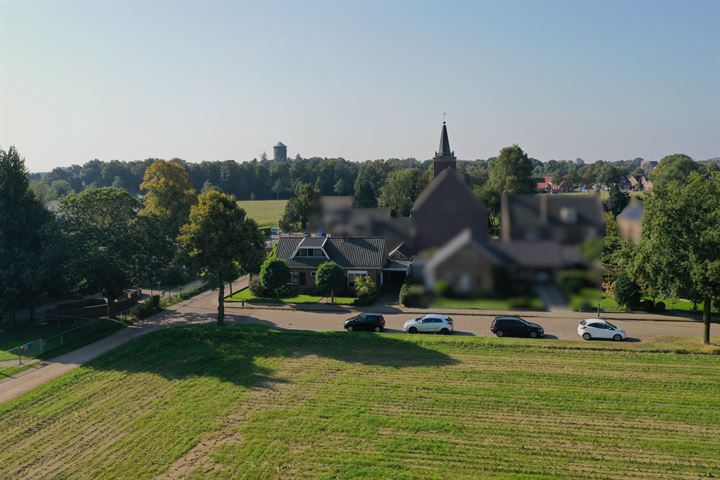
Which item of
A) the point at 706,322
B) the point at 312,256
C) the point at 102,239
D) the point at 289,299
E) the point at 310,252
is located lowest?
the point at 289,299

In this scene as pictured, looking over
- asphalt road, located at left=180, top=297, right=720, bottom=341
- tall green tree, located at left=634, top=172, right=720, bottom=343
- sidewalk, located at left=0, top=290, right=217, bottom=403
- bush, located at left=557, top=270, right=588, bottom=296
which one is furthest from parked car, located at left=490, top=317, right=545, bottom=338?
bush, located at left=557, top=270, right=588, bottom=296

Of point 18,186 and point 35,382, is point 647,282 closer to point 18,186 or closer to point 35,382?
point 35,382

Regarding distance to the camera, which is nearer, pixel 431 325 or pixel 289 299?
pixel 431 325

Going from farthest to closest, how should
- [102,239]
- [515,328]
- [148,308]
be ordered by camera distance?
[148,308] → [102,239] → [515,328]

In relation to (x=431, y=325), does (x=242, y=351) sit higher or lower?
lower

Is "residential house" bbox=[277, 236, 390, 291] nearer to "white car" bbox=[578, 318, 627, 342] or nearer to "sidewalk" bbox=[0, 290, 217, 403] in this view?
"sidewalk" bbox=[0, 290, 217, 403]

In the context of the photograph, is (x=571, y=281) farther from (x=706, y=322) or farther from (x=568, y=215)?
(x=706, y=322)

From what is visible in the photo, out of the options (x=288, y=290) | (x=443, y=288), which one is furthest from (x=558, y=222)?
(x=288, y=290)

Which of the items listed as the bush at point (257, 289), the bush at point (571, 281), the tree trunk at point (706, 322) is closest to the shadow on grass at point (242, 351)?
the bush at point (257, 289)
